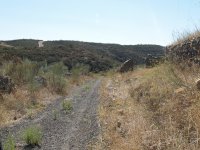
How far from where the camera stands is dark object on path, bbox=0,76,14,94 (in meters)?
A: 20.5

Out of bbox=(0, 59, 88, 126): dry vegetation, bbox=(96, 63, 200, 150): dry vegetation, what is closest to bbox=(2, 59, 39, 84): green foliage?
bbox=(0, 59, 88, 126): dry vegetation

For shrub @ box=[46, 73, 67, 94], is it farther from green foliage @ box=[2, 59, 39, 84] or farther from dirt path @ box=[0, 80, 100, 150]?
dirt path @ box=[0, 80, 100, 150]

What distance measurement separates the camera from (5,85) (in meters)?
20.9

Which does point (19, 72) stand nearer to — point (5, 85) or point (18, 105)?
point (5, 85)

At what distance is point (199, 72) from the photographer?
33.5 feet

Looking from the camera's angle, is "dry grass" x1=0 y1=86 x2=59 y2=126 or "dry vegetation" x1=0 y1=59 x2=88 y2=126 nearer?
"dry grass" x1=0 y1=86 x2=59 y2=126

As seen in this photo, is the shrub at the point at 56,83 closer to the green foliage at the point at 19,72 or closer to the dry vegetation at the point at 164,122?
the green foliage at the point at 19,72

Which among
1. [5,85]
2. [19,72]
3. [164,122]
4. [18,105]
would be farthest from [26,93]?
[164,122]

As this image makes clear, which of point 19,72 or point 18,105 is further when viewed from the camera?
point 19,72

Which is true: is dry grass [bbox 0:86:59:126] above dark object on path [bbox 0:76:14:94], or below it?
below

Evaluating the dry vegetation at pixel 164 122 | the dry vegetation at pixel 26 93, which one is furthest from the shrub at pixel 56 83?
the dry vegetation at pixel 164 122

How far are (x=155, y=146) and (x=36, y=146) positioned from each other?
4.04 metres

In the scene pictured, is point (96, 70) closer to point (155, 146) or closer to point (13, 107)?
point (13, 107)

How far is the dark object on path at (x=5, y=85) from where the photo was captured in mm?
20534
